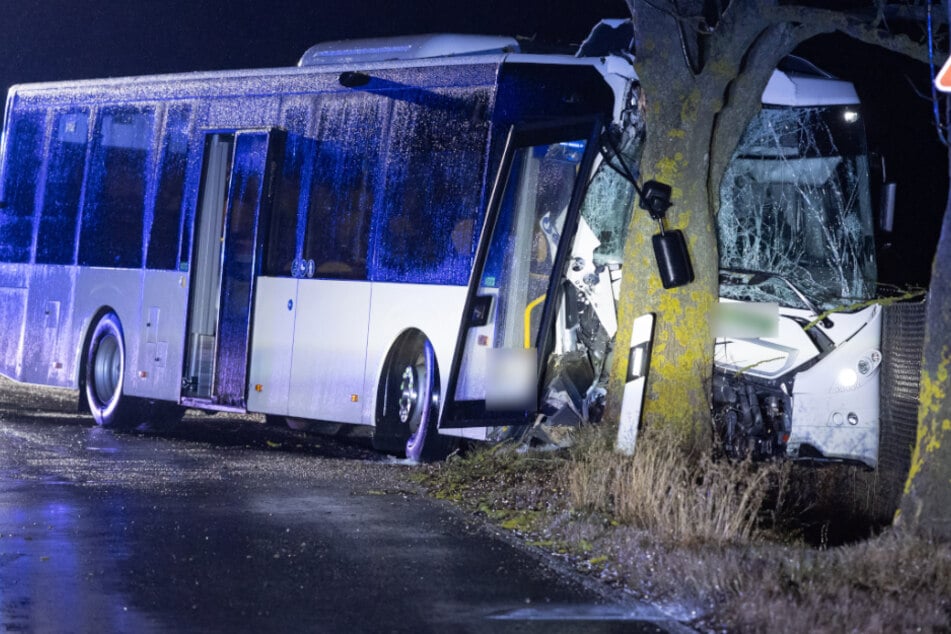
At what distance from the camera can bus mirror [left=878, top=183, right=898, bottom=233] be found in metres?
12.8

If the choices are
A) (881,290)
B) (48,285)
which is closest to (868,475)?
(881,290)

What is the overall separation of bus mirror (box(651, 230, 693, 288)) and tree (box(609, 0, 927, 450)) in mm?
166

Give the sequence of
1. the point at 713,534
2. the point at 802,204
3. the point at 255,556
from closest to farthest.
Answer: the point at 713,534 < the point at 255,556 < the point at 802,204

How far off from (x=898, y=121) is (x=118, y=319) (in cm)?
1458

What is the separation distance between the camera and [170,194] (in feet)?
55.4

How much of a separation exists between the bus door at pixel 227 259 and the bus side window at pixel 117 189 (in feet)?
3.72

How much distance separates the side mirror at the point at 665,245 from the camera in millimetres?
11664

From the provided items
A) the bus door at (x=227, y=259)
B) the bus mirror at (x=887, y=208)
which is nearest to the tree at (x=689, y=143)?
the bus mirror at (x=887, y=208)

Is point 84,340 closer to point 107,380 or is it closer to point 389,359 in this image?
point 107,380

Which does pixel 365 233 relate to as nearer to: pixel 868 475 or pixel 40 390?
pixel 868 475

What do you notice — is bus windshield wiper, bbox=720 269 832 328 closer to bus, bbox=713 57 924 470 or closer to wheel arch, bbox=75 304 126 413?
bus, bbox=713 57 924 470

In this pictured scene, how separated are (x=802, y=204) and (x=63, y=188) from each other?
920cm

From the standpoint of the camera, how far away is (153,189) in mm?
17109

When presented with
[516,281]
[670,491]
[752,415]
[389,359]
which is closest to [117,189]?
[389,359]
